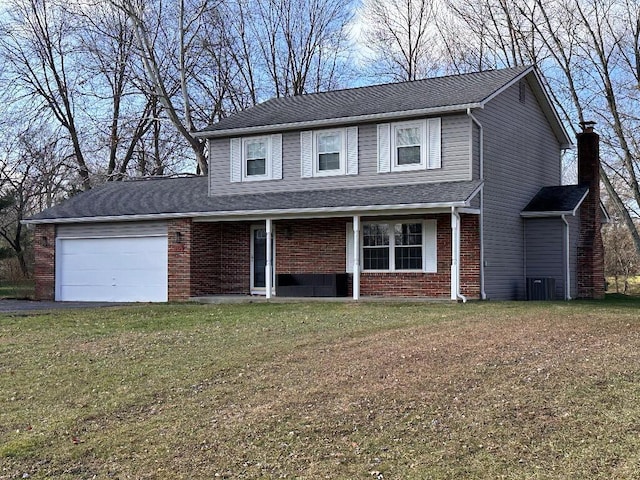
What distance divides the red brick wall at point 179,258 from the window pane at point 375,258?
188 inches

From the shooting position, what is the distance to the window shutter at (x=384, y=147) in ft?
63.2

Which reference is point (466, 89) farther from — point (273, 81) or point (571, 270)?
point (273, 81)

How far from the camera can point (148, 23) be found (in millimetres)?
30859

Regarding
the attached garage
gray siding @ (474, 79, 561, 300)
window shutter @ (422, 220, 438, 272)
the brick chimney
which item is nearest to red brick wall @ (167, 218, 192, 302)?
the attached garage

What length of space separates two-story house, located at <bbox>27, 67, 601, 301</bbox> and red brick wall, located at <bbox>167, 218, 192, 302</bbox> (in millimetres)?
34

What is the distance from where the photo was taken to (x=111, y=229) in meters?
22.0

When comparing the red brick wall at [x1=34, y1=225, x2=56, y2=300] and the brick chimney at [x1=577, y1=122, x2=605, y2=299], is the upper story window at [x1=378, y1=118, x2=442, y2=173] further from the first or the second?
the red brick wall at [x1=34, y1=225, x2=56, y2=300]

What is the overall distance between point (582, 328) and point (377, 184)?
8566 millimetres

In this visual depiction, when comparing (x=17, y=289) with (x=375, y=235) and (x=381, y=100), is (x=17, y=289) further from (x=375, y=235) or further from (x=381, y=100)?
(x=381, y=100)

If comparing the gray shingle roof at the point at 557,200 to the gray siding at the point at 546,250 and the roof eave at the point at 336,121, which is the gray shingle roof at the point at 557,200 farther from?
the roof eave at the point at 336,121

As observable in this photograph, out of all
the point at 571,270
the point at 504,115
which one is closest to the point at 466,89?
the point at 504,115

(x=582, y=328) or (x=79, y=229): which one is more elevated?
(x=79, y=229)

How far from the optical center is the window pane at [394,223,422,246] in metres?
19.1

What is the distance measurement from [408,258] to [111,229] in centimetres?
872
